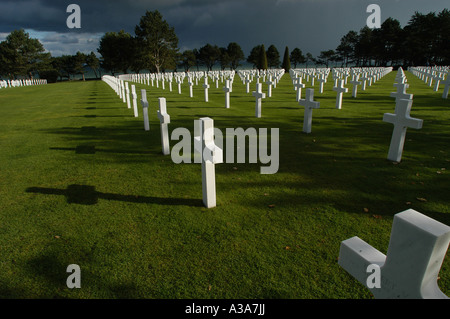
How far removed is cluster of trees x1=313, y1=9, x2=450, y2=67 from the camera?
60513 mm

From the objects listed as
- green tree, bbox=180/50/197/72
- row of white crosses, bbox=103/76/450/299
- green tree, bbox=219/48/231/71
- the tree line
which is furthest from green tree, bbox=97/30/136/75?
row of white crosses, bbox=103/76/450/299

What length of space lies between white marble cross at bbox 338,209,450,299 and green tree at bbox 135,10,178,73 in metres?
66.8

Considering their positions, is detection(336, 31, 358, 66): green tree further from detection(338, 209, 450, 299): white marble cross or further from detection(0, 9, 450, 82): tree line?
detection(338, 209, 450, 299): white marble cross

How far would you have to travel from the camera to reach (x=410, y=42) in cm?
6372

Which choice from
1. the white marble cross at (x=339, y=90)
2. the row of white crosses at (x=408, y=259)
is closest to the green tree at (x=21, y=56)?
the white marble cross at (x=339, y=90)

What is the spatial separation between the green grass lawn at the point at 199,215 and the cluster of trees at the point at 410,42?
7317 cm

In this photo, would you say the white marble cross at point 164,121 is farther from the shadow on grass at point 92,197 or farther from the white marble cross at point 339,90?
the white marble cross at point 339,90

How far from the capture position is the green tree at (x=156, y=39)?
6169 cm

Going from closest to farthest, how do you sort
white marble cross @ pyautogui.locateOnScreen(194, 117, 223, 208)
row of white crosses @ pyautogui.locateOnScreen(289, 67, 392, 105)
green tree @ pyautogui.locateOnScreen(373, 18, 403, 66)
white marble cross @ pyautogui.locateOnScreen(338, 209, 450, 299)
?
white marble cross @ pyautogui.locateOnScreen(338, 209, 450, 299), white marble cross @ pyautogui.locateOnScreen(194, 117, 223, 208), row of white crosses @ pyautogui.locateOnScreen(289, 67, 392, 105), green tree @ pyautogui.locateOnScreen(373, 18, 403, 66)
